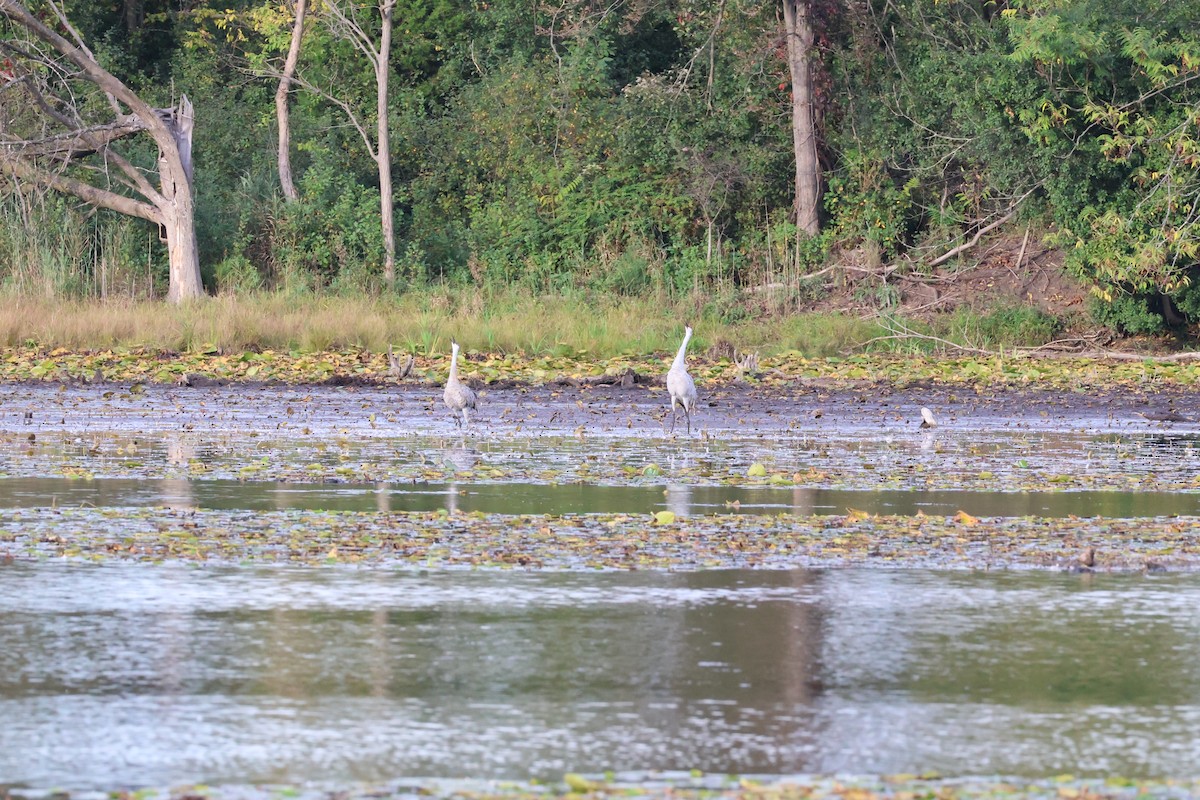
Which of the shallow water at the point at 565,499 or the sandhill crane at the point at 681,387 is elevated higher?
the sandhill crane at the point at 681,387

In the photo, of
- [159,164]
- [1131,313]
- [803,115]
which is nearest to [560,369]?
[1131,313]

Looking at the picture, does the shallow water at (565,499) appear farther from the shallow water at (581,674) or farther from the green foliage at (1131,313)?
the green foliage at (1131,313)

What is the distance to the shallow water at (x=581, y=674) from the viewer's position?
5691mm

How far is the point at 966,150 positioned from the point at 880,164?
2429mm

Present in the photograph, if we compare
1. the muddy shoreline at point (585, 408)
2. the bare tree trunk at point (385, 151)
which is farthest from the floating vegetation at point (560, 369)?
the bare tree trunk at point (385, 151)

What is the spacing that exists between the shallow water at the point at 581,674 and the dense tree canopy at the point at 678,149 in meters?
17.1

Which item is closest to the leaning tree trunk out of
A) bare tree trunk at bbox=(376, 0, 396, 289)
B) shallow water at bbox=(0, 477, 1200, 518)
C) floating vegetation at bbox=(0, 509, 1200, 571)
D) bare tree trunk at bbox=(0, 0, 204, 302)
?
bare tree trunk at bbox=(0, 0, 204, 302)

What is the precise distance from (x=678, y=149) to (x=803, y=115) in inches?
97.1

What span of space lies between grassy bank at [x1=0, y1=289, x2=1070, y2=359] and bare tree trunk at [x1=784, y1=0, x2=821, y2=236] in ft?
12.0

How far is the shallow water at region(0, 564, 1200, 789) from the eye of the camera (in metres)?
5.69

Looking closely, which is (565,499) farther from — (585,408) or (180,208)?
(180,208)

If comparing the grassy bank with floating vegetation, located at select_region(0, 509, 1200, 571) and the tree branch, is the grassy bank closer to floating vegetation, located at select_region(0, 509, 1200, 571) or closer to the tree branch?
the tree branch

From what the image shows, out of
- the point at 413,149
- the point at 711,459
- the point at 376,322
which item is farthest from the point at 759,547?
the point at 413,149

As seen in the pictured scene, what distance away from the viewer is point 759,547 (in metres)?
9.83
